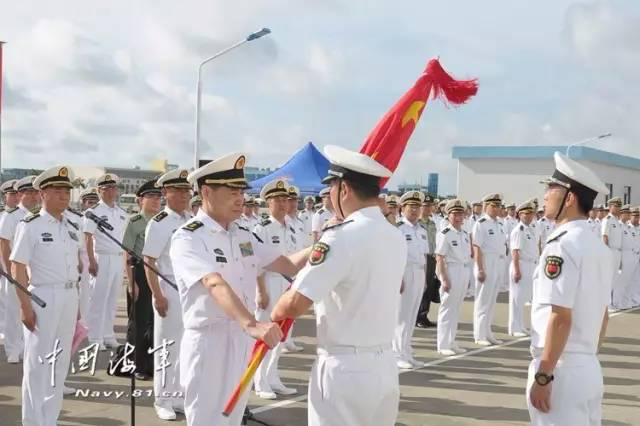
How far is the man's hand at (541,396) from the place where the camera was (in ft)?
11.4

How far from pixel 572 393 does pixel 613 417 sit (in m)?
3.82

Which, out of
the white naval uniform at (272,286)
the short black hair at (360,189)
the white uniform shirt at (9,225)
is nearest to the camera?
the short black hair at (360,189)

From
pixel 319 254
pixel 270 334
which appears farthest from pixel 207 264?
pixel 319 254

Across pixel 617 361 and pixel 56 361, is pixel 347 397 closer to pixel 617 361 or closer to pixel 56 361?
pixel 56 361

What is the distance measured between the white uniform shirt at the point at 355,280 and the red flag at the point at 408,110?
1404 mm

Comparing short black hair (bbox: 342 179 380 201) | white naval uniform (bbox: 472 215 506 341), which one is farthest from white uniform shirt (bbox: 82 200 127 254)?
short black hair (bbox: 342 179 380 201)

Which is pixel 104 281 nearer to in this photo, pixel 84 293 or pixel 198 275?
pixel 84 293

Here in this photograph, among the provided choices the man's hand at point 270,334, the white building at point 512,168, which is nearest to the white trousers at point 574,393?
the man's hand at point 270,334

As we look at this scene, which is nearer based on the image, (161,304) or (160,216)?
(161,304)

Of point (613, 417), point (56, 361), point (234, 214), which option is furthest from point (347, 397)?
point (613, 417)

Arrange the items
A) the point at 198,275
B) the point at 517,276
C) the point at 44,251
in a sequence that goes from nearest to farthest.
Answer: the point at 198,275 < the point at 44,251 < the point at 517,276

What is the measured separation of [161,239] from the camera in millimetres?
6238

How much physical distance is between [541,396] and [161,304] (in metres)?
3.62

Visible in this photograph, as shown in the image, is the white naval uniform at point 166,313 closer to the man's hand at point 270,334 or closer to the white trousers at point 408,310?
the man's hand at point 270,334
